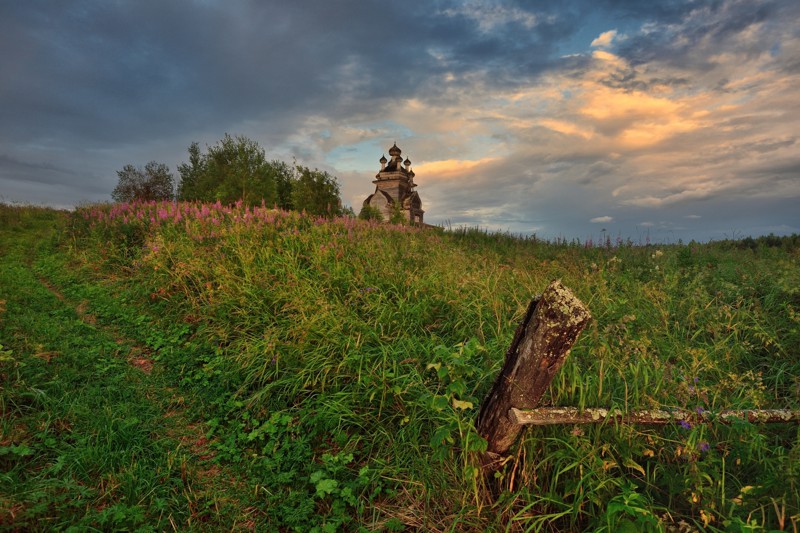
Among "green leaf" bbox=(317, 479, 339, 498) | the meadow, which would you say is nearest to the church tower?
the meadow

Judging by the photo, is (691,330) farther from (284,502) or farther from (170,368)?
(170,368)

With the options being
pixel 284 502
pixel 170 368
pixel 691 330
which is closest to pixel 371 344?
pixel 284 502

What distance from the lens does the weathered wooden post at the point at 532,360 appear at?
2533 mm

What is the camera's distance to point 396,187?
4384 centimetres

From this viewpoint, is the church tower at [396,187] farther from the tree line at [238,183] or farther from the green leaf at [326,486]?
the green leaf at [326,486]

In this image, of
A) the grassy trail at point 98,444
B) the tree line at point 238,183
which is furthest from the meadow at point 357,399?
the tree line at point 238,183

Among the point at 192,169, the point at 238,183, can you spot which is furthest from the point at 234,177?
the point at 192,169

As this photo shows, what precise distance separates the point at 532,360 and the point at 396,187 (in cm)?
4220

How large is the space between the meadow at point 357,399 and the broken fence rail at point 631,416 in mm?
102

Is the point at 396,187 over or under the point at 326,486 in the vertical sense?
over

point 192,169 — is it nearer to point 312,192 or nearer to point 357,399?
point 312,192

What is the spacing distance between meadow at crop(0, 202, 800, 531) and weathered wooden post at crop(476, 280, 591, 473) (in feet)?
0.56

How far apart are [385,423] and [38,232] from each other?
544 inches

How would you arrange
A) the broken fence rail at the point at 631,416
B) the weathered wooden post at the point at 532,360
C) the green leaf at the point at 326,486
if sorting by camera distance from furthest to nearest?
the green leaf at the point at 326,486, the broken fence rail at the point at 631,416, the weathered wooden post at the point at 532,360
